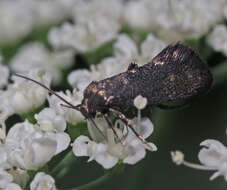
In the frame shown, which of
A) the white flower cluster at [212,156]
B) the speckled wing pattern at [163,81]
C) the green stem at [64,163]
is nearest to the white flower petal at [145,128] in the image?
the speckled wing pattern at [163,81]

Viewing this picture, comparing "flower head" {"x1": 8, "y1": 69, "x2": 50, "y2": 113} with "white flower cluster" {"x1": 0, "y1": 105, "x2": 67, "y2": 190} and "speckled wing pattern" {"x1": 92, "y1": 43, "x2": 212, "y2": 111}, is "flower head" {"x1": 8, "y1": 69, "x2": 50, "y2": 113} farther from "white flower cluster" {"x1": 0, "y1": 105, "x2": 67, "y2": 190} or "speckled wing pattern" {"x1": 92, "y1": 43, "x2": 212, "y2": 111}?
"speckled wing pattern" {"x1": 92, "y1": 43, "x2": 212, "y2": 111}

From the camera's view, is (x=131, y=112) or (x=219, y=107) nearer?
(x=131, y=112)

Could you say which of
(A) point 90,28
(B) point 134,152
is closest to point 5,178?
(B) point 134,152

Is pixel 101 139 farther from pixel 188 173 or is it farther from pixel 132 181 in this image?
pixel 188 173

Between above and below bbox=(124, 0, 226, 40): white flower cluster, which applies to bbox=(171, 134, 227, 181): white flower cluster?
below

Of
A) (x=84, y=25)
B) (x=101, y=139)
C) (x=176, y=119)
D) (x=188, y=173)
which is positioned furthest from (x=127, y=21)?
(x=101, y=139)

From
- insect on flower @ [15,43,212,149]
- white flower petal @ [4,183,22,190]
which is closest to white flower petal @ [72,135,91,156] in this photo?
insect on flower @ [15,43,212,149]
